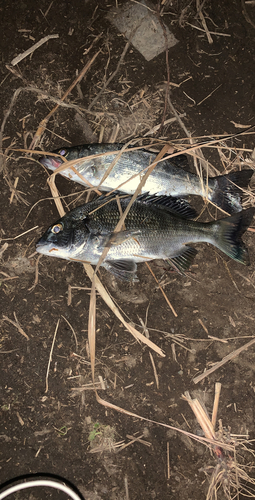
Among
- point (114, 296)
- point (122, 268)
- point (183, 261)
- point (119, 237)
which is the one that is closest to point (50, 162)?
point (119, 237)

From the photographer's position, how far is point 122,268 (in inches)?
136

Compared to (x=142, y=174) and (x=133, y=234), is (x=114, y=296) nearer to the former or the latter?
(x=133, y=234)

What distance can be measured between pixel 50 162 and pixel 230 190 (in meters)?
2.17

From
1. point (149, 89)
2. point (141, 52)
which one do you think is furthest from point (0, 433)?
point (141, 52)

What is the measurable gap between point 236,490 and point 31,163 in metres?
4.78

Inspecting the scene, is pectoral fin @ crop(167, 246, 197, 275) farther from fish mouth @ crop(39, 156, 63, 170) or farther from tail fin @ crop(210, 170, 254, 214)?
fish mouth @ crop(39, 156, 63, 170)

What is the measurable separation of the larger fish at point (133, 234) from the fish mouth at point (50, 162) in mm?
609

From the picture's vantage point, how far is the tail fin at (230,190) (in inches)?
142

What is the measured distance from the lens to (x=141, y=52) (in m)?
3.90

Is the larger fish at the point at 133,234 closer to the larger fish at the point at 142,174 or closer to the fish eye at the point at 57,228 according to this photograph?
the fish eye at the point at 57,228

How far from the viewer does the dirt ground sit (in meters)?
3.69

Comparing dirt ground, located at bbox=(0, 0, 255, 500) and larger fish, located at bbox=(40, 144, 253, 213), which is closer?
larger fish, located at bbox=(40, 144, 253, 213)

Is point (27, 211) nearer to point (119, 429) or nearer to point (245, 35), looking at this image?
point (119, 429)

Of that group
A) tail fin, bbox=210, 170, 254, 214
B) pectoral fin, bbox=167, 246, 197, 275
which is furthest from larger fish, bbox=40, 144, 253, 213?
pectoral fin, bbox=167, 246, 197, 275
